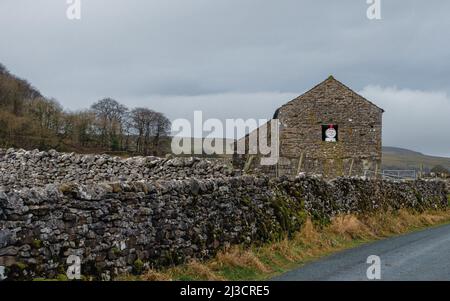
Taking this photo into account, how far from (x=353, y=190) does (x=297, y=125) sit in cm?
1344

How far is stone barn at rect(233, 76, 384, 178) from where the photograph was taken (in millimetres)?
32094

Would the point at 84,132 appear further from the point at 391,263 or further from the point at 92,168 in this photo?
the point at 391,263

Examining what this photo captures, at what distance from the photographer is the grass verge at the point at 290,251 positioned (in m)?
9.29

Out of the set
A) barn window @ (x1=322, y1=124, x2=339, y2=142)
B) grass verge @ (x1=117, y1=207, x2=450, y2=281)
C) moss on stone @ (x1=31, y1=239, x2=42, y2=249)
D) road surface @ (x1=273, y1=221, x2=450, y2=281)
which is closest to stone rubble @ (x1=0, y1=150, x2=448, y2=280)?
moss on stone @ (x1=31, y1=239, x2=42, y2=249)

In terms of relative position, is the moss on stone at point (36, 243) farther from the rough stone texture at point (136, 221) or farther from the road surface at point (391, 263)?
the road surface at point (391, 263)

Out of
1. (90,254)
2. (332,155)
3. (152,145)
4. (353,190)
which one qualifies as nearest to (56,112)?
(152,145)

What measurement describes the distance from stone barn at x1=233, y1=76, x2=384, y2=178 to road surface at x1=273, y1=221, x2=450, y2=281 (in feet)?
53.6

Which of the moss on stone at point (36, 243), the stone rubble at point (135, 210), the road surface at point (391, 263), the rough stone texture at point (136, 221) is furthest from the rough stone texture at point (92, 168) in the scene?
the moss on stone at point (36, 243)

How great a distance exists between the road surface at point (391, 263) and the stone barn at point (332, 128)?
644 inches

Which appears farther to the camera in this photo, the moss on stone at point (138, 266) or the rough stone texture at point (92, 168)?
the rough stone texture at point (92, 168)

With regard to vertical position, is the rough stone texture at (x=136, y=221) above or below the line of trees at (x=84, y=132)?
below

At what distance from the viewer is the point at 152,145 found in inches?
1093

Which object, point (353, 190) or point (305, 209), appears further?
point (353, 190)
